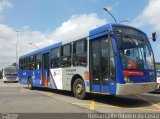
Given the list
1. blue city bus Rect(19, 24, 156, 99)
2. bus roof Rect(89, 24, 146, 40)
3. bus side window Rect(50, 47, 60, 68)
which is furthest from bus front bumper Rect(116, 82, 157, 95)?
bus side window Rect(50, 47, 60, 68)

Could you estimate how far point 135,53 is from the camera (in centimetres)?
1216

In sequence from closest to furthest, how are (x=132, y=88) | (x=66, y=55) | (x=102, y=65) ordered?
(x=132, y=88) < (x=102, y=65) < (x=66, y=55)

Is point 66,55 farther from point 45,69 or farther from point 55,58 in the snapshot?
point 45,69

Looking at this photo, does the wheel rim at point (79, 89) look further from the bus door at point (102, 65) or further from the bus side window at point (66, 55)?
the bus side window at point (66, 55)

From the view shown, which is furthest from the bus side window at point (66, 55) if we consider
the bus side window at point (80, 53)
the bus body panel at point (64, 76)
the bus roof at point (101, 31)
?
the bus roof at point (101, 31)

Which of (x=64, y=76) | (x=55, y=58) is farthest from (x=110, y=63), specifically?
(x=55, y=58)

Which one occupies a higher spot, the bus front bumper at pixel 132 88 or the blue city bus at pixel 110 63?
the blue city bus at pixel 110 63

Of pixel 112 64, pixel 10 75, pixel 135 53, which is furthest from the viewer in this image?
pixel 10 75

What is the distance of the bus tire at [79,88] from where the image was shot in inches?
547

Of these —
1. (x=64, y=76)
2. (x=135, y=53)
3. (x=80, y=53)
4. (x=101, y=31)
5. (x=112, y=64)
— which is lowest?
A: (x=64, y=76)

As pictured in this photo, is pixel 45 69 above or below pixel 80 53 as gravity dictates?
below

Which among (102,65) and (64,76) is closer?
Answer: (102,65)

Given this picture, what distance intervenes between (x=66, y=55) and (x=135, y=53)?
468 cm

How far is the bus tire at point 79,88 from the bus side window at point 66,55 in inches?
51.1
